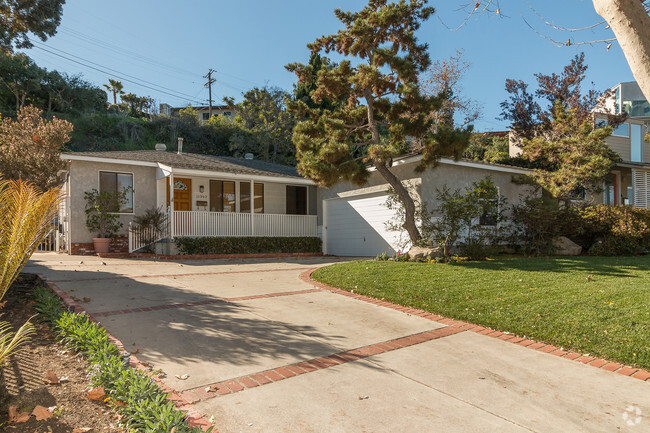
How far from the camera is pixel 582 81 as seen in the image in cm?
1936

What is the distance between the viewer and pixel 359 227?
47.9 feet

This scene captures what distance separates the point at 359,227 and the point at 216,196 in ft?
21.9

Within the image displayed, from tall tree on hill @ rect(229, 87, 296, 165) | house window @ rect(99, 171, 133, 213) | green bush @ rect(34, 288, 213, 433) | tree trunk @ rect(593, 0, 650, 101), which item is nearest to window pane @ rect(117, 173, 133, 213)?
house window @ rect(99, 171, 133, 213)

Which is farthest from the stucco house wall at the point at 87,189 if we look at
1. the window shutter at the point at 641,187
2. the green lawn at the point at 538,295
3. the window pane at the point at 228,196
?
the window shutter at the point at 641,187

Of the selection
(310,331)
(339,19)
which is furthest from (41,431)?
(339,19)

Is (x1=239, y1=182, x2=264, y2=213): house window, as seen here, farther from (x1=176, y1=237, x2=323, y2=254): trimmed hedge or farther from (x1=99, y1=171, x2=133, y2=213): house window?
(x1=99, y1=171, x2=133, y2=213): house window

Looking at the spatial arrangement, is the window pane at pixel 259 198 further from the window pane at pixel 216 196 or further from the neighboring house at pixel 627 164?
the neighboring house at pixel 627 164

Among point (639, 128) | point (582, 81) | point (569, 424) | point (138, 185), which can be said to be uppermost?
point (582, 81)

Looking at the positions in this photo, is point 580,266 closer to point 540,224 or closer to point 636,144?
point 540,224

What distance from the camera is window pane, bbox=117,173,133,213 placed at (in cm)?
1470

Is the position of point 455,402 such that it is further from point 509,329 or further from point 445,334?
point 509,329

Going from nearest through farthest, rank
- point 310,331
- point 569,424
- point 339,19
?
1. point 569,424
2. point 310,331
3. point 339,19

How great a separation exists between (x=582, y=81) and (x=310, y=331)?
809 inches

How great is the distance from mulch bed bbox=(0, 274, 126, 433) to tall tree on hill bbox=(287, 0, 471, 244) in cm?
783
